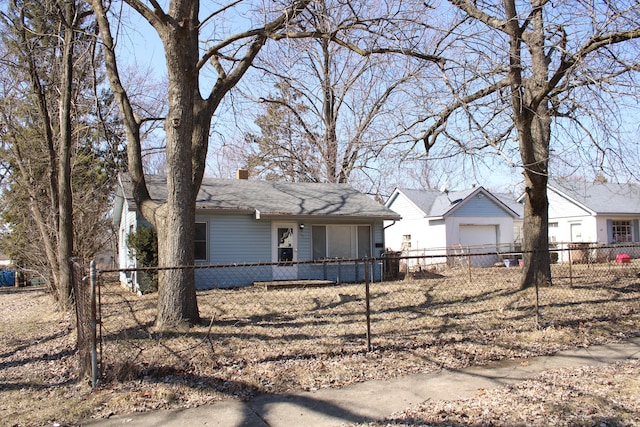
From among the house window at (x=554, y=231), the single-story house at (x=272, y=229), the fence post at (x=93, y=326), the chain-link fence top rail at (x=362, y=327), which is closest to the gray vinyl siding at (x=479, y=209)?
the house window at (x=554, y=231)

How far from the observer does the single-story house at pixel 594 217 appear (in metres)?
26.4

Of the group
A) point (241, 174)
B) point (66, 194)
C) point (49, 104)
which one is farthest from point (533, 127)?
point (49, 104)

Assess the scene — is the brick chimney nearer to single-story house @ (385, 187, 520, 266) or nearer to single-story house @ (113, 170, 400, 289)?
single-story house @ (113, 170, 400, 289)

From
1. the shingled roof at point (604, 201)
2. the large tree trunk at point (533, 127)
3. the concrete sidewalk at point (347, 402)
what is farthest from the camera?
the shingled roof at point (604, 201)

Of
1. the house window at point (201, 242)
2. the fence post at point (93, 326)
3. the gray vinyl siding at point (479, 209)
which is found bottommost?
the fence post at point (93, 326)

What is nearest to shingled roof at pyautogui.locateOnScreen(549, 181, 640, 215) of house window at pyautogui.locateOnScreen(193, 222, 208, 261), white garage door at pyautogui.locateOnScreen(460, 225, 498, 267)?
white garage door at pyautogui.locateOnScreen(460, 225, 498, 267)

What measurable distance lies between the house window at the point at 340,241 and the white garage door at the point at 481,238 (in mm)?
9117

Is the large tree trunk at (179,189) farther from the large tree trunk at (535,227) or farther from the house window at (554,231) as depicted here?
the house window at (554,231)

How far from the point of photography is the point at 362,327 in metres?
8.24

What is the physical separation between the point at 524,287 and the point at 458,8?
6813 mm

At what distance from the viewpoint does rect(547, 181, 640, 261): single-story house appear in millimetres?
26359

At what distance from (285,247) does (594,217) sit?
18759mm

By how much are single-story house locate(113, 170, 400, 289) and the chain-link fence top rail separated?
10.3ft

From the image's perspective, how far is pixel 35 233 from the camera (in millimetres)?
13727
